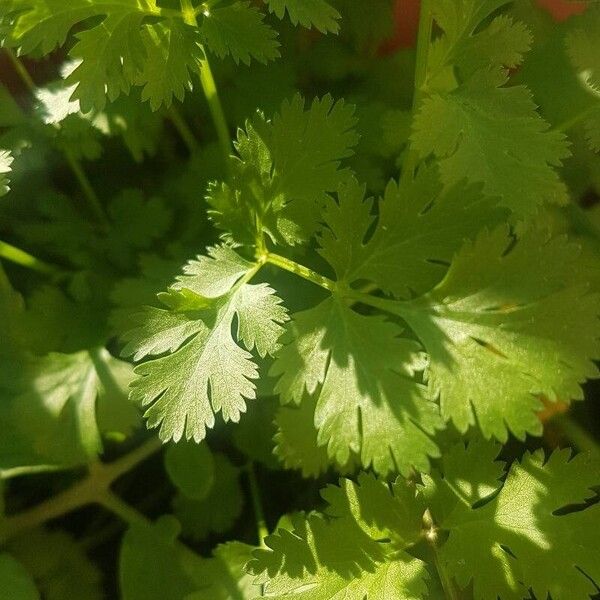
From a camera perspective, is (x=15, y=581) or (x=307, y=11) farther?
(x=15, y=581)

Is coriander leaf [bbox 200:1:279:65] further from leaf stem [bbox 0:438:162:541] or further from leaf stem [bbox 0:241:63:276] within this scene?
leaf stem [bbox 0:438:162:541]

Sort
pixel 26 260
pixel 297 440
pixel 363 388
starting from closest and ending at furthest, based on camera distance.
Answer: pixel 363 388
pixel 297 440
pixel 26 260

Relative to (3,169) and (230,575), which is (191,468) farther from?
(3,169)

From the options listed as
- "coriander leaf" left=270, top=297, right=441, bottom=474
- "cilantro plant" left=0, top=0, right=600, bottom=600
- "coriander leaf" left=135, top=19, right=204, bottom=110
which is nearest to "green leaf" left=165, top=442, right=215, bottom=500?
"cilantro plant" left=0, top=0, right=600, bottom=600

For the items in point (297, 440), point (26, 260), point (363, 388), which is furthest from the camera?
point (26, 260)

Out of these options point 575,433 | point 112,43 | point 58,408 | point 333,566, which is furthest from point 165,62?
point 575,433

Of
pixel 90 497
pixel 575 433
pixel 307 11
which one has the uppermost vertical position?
pixel 307 11

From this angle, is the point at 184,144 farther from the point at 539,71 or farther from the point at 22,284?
the point at 539,71
